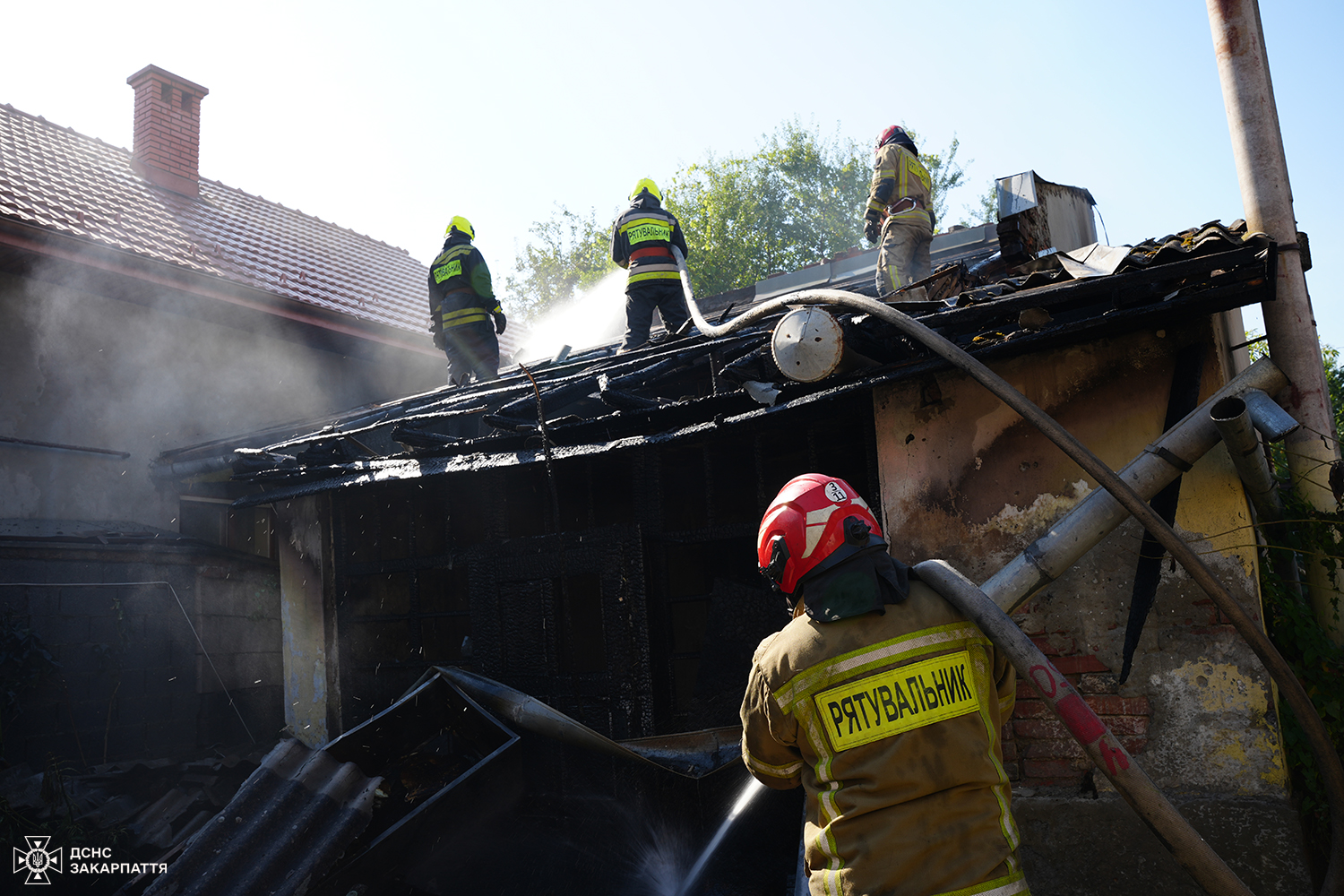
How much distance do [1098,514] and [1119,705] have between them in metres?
0.93

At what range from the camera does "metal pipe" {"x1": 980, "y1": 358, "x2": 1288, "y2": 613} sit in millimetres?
3207

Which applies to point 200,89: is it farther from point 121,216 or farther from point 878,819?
point 878,819

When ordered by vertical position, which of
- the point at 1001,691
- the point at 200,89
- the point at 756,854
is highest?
the point at 200,89

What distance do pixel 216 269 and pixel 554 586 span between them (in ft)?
21.4

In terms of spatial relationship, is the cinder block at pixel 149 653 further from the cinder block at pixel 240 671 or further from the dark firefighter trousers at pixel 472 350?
the dark firefighter trousers at pixel 472 350

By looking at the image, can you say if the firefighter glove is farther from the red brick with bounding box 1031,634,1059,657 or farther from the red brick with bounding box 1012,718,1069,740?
the red brick with bounding box 1012,718,1069,740

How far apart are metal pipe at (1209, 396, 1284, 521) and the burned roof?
1.46 ft

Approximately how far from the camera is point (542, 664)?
5332 millimetres

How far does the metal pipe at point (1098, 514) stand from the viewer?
3.21m

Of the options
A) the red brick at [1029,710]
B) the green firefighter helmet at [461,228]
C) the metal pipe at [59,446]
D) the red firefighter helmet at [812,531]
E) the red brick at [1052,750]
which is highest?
the green firefighter helmet at [461,228]

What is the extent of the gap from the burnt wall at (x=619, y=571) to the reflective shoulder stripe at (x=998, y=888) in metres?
2.32

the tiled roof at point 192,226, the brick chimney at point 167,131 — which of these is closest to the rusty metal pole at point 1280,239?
the tiled roof at point 192,226

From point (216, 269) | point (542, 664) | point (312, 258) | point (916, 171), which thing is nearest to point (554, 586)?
point (542, 664)

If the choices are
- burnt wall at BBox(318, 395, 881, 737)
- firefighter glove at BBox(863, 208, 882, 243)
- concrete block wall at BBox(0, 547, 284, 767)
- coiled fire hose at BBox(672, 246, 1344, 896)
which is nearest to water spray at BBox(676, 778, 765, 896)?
burnt wall at BBox(318, 395, 881, 737)
